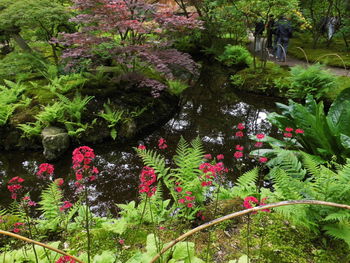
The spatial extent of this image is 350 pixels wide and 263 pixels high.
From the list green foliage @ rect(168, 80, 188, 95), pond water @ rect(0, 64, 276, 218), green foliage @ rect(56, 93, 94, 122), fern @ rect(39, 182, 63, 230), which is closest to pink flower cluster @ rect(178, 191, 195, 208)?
fern @ rect(39, 182, 63, 230)

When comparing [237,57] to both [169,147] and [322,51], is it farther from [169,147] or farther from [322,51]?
[169,147]

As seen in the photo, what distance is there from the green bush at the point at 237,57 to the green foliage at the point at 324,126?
642 centimetres

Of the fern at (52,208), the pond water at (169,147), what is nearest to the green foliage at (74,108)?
the pond water at (169,147)

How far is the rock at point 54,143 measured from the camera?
4.62 m

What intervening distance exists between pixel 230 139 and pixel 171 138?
125cm

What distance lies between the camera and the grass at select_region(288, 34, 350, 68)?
29.2 feet

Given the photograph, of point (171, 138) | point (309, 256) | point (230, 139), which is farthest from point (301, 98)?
point (309, 256)

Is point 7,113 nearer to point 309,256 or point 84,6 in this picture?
point 84,6

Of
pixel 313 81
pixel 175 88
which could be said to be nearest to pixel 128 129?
pixel 175 88

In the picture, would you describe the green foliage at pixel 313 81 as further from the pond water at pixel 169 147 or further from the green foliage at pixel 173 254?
the green foliage at pixel 173 254

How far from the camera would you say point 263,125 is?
5758mm

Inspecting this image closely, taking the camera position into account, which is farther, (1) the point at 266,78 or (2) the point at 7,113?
(1) the point at 266,78

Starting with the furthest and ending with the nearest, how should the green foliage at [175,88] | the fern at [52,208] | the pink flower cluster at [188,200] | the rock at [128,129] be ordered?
the green foliage at [175,88]
the rock at [128,129]
the fern at [52,208]
the pink flower cluster at [188,200]

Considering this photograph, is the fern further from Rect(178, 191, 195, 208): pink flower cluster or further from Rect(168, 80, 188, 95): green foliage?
Rect(168, 80, 188, 95): green foliage
